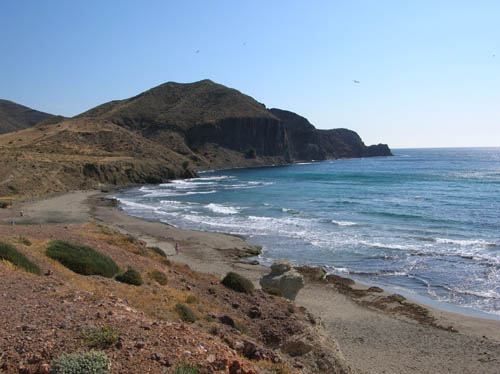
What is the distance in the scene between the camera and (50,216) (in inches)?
1494

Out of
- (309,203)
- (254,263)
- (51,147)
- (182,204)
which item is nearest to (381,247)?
(254,263)

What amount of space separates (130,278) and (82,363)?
24.6ft

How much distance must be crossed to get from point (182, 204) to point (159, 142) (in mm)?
79490

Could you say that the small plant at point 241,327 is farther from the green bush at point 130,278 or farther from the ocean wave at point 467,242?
the ocean wave at point 467,242

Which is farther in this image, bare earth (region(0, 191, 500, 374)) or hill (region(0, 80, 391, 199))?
hill (region(0, 80, 391, 199))

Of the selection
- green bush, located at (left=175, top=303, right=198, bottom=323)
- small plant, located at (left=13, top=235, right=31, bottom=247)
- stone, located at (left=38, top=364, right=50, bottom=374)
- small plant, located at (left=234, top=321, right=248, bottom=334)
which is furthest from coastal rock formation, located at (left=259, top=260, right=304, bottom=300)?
stone, located at (left=38, top=364, right=50, bottom=374)

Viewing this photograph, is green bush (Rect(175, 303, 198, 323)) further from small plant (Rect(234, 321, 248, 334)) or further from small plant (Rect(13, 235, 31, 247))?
small plant (Rect(13, 235, 31, 247))

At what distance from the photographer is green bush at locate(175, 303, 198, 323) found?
1090 cm

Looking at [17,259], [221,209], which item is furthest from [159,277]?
[221,209]

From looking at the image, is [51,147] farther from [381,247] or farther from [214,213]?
[381,247]

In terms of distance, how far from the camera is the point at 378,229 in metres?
35.0

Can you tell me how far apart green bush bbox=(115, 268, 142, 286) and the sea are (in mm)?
13770

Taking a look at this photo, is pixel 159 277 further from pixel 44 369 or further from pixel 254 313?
pixel 44 369

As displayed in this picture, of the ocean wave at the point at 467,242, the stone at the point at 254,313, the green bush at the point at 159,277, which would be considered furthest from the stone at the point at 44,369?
the ocean wave at the point at 467,242
